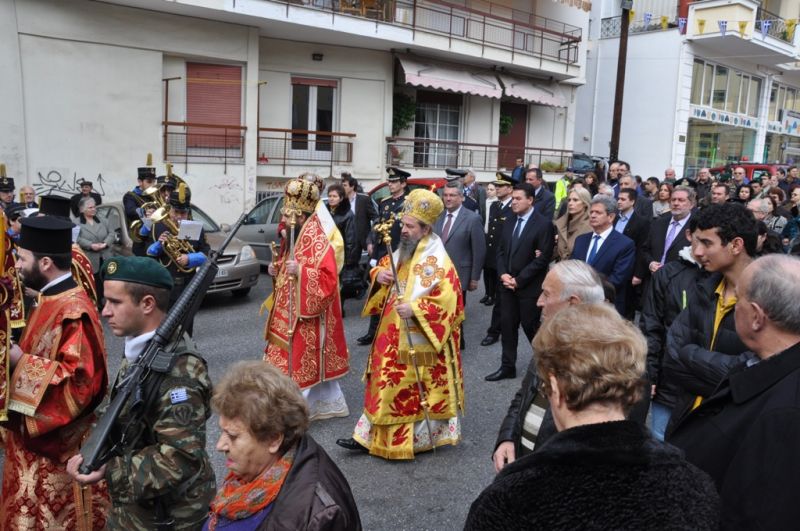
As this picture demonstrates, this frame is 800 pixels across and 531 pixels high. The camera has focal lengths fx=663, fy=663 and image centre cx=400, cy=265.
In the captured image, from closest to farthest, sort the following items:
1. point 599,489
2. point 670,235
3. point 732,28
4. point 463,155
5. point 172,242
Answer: point 599,489 → point 172,242 → point 670,235 → point 463,155 → point 732,28

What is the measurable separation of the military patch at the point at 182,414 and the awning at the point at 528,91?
20873 mm

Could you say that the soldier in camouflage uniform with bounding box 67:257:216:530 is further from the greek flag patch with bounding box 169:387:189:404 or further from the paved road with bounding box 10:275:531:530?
the paved road with bounding box 10:275:531:530

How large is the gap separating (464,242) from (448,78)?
13.7m

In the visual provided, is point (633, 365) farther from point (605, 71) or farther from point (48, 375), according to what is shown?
point (605, 71)

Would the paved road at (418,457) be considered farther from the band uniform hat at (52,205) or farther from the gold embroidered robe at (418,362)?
the band uniform hat at (52,205)

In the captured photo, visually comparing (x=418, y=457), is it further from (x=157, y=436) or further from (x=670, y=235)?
(x=670, y=235)

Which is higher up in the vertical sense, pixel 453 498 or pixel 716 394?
pixel 716 394

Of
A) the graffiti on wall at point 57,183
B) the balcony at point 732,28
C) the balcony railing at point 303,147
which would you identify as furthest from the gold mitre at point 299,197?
the balcony at point 732,28

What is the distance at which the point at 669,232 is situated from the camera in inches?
282

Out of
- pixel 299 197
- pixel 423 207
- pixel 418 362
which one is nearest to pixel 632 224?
pixel 423 207

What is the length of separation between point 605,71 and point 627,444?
28225 mm

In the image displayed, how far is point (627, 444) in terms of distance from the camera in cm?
164

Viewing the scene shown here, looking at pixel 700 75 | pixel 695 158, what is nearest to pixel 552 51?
pixel 700 75

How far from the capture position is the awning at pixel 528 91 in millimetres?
22344
